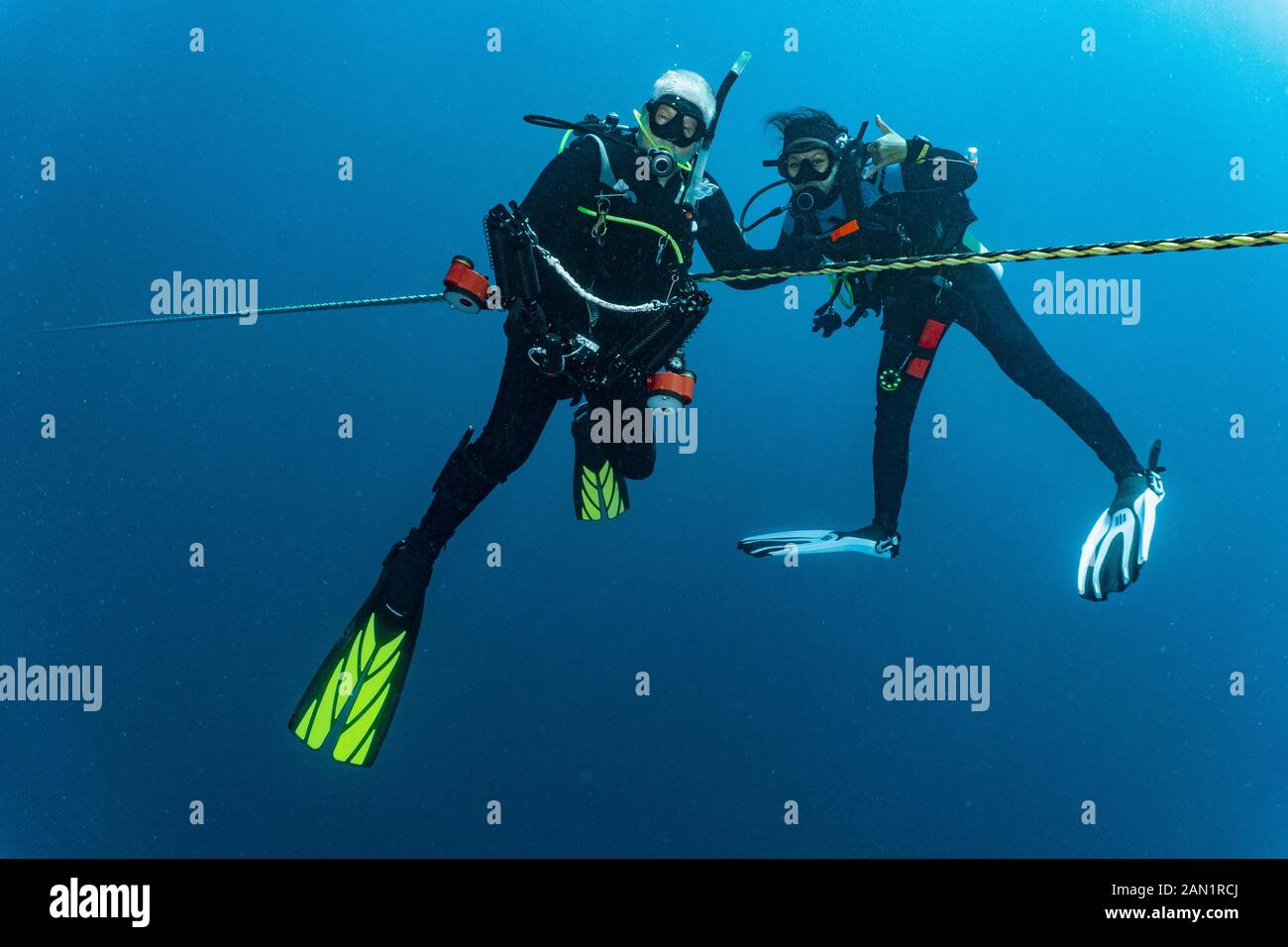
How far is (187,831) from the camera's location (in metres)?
6.18

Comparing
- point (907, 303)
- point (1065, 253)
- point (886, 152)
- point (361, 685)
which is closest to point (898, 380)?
point (907, 303)

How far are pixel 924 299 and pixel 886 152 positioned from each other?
0.81m

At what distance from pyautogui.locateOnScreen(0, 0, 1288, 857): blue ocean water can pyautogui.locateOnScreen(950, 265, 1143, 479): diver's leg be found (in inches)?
36.5

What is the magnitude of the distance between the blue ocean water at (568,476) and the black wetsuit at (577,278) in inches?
69.5

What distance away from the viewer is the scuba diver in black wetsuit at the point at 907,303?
13.5 ft

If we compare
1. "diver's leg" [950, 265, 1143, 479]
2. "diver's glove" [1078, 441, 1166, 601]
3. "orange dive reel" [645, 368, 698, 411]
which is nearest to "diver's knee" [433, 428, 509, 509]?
"orange dive reel" [645, 368, 698, 411]

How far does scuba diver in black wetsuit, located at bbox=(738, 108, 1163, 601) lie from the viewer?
4.13m

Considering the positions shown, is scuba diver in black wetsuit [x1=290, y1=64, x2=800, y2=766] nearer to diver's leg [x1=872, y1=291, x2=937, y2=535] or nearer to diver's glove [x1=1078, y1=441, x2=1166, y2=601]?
diver's leg [x1=872, y1=291, x2=937, y2=535]

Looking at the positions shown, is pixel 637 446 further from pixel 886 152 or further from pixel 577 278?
pixel 886 152

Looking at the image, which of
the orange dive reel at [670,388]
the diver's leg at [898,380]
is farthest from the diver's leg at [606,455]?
the diver's leg at [898,380]

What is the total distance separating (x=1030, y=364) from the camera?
447 centimetres
